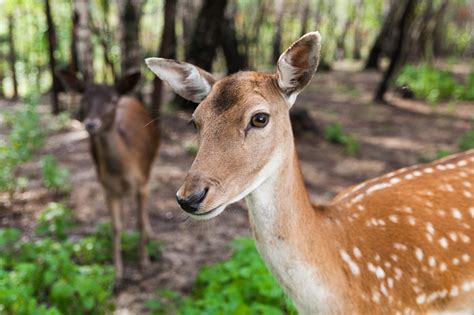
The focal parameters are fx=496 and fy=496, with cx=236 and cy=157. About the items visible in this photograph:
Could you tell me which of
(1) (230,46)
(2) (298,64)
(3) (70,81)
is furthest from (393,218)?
(1) (230,46)

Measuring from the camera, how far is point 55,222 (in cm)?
518

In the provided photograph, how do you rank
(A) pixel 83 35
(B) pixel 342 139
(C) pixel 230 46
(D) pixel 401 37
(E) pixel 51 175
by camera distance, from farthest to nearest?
(D) pixel 401 37, (C) pixel 230 46, (B) pixel 342 139, (A) pixel 83 35, (E) pixel 51 175

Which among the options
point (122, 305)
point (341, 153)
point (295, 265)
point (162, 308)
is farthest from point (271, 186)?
point (341, 153)

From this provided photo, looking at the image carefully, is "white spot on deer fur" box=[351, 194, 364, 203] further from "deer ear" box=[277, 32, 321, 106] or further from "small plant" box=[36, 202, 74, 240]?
"small plant" box=[36, 202, 74, 240]

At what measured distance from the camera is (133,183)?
5086 mm

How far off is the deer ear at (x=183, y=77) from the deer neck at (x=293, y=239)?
1.95 ft

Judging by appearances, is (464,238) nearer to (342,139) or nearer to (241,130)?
(241,130)

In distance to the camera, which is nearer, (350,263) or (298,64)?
(298,64)

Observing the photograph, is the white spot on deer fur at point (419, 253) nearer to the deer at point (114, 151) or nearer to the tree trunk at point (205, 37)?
the deer at point (114, 151)

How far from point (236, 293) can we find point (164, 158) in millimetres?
4834

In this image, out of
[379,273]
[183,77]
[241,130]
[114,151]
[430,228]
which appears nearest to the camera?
[241,130]

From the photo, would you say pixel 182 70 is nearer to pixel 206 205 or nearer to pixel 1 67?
pixel 206 205

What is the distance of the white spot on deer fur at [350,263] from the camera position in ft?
8.85

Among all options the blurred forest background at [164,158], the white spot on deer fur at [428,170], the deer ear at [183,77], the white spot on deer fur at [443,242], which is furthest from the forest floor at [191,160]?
the white spot on deer fur at [428,170]
